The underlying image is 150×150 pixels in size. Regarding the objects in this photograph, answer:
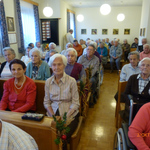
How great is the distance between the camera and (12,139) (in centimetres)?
81

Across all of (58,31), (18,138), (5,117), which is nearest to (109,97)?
(5,117)

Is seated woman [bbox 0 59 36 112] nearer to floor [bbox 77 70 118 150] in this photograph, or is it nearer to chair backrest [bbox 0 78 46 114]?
chair backrest [bbox 0 78 46 114]

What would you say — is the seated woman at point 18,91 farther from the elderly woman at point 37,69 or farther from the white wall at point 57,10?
the white wall at point 57,10

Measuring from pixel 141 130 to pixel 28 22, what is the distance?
5889 mm

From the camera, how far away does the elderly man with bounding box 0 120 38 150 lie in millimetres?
775

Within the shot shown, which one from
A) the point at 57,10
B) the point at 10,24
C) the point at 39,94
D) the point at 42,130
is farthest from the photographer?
the point at 57,10

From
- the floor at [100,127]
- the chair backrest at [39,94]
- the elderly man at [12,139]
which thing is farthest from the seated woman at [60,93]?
the elderly man at [12,139]

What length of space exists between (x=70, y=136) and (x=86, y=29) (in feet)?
30.0

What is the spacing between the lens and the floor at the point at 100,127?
2.06 meters

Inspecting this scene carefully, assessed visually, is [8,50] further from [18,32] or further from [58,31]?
[58,31]

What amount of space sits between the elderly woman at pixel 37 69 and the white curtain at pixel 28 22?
339 centimetres

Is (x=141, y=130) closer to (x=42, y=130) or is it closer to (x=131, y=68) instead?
(x=42, y=130)

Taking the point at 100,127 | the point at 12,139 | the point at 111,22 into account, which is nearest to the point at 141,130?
the point at 12,139

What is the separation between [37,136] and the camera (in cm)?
121
